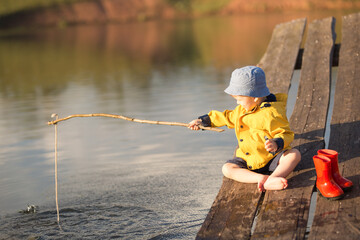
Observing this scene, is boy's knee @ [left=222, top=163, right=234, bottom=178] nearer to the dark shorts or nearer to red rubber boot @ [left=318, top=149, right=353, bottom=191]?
the dark shorts

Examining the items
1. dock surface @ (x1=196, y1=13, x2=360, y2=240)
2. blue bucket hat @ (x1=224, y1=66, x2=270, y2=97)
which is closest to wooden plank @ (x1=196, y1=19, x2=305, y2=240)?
dock surface @ (x1=196, y1=13, x2=360, y2=240)

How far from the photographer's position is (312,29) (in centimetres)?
738

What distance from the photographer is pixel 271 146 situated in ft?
12.8

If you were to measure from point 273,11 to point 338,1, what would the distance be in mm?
2818

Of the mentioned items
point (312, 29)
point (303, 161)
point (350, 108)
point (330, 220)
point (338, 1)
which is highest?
point (338, 1)

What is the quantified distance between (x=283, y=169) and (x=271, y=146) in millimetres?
244

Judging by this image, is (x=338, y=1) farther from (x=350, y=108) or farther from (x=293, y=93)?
(x=350, y=108)

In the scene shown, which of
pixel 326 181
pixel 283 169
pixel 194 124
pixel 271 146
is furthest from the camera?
pixel 194 124

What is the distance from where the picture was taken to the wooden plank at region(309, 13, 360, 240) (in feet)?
11.2

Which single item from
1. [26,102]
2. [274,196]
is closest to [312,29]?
[274,196]

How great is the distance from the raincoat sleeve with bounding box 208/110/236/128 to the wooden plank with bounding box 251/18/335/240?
23.3 inches

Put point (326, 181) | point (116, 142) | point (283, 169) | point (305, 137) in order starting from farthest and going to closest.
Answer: point (116, 142), point (305, 137), point (283, 169), point (326, 181)

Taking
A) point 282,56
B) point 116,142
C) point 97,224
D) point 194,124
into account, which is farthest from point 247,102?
point 116,142

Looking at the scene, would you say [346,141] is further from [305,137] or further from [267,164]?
[267,164]
